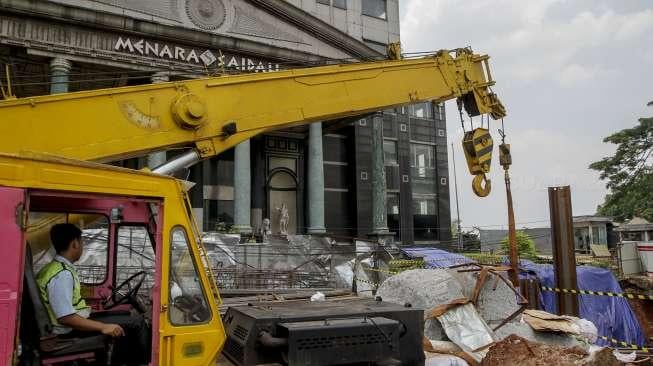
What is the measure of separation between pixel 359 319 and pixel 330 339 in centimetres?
40

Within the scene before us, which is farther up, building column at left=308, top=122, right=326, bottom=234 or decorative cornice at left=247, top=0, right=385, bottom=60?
decorative cornice at left=247, top=0, right=385, bottom=60

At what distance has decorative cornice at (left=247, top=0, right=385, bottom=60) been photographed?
2112 centimetres

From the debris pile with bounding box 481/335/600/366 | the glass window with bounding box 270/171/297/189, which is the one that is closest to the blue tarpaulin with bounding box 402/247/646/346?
the debris pile with bounding box 481/335/600/366

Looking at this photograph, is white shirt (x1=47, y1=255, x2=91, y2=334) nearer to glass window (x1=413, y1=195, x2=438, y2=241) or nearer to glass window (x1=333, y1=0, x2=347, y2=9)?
glass window (x1=413, y1=195, x2=438, y2=241)

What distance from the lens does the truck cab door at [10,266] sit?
2.88 m

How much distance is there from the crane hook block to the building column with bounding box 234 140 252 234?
43.2 ft

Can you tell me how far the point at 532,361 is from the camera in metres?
5.28

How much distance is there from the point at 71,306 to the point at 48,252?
1.00 meters

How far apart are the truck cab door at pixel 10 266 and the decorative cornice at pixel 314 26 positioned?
19350 mm

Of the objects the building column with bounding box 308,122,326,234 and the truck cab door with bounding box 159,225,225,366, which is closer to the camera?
the truck cab door with bounding box 159,225,225,366

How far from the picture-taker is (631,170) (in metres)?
30.1

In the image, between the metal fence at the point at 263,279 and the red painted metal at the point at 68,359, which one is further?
the metal fence at the point at 263,279

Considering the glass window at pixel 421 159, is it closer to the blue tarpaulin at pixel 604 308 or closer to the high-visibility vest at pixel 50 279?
the blue tarpaulin at pixel 604 308

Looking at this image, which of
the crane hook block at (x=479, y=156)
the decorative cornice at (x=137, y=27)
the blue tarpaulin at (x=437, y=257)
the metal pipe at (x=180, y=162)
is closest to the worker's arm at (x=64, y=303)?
the metal pipe at (x=180, y=162)
